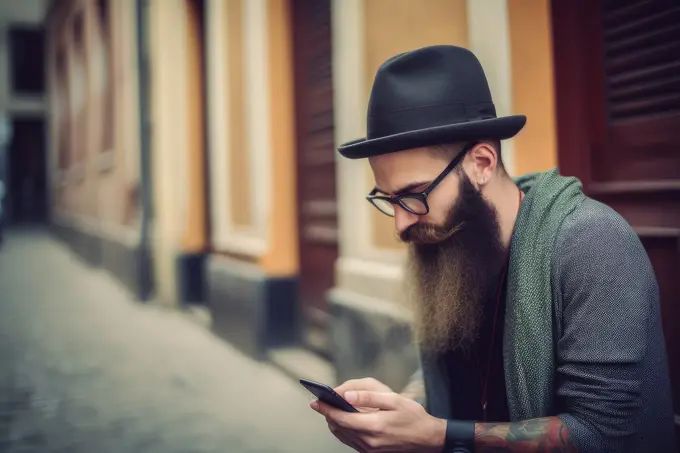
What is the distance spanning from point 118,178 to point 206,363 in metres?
6.85

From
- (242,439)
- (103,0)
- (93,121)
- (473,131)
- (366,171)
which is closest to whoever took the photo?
(473,131)

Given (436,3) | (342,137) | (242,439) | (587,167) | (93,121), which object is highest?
(93,121)

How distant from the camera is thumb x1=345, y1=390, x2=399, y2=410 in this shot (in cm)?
174

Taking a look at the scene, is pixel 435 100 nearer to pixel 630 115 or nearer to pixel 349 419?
pixel 349 419

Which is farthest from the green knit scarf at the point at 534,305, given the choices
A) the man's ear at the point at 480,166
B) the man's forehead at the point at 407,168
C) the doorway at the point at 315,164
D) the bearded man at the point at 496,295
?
the doorway at the point at 315,164

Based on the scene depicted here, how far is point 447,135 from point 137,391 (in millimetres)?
4353

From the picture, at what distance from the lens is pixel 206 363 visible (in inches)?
248

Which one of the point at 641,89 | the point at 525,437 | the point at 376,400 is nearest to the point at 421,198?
the point at 376,400

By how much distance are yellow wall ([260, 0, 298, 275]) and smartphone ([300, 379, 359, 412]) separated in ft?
14.8

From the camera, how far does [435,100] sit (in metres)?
1.83

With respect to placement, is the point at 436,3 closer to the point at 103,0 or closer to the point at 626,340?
the point at 626,340

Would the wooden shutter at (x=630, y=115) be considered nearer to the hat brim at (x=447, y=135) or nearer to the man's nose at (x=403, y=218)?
the hat brim at (x=447, y=135)

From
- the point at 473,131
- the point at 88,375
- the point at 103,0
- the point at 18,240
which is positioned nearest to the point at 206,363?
the point at 88,375

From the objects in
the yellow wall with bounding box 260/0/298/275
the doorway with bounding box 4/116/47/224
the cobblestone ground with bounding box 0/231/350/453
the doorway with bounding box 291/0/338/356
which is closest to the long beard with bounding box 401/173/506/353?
→ the cobblestone ground with bounding box 0/231/350/453
